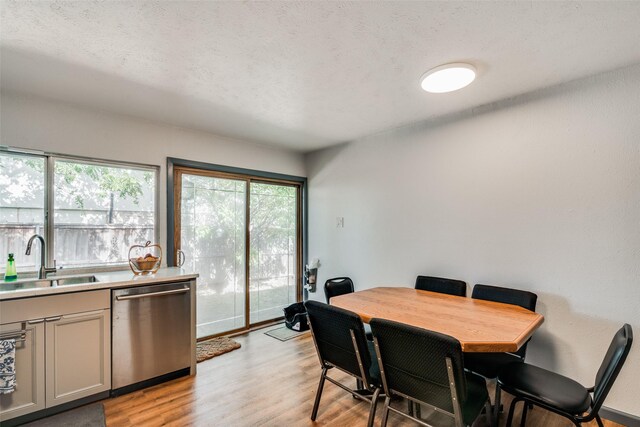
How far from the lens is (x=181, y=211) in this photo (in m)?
3.47

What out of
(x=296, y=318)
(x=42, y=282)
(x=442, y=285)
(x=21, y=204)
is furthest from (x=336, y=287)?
(x=21, y=204)

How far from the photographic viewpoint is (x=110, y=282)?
2.37 metres

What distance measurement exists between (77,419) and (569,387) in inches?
124

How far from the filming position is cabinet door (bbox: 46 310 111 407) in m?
2.14

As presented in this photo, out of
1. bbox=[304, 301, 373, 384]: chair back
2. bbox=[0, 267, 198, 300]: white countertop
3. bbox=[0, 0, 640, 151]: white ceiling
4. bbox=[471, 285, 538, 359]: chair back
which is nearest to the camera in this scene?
bbox=[0, 0, 640, 151]: white ceiling

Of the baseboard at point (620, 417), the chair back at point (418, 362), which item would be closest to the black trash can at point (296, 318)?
the chair back at point (418, 362)

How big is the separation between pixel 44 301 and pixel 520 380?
3143 mm

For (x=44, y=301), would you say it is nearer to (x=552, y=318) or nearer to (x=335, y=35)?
(x=335, y=35)

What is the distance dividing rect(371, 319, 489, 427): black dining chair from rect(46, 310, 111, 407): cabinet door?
2.12 metres

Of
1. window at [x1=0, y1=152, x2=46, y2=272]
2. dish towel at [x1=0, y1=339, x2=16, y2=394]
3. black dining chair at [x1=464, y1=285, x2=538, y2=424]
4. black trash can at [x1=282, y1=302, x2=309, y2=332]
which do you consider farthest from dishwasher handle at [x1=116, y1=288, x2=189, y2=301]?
black dining chair at [x1=464, y1=285, x2=538, y2=424]

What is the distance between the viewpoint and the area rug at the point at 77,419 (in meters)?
2.06

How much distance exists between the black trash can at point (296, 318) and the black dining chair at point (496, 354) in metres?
2.09

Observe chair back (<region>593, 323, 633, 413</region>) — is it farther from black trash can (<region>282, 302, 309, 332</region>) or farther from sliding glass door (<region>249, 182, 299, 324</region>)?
sliding glass door (<region>249, 182, 299, 324</region>)

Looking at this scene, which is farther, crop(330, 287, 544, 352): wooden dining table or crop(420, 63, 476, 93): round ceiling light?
crop(420, 63, 476, 93): round ceiling light
